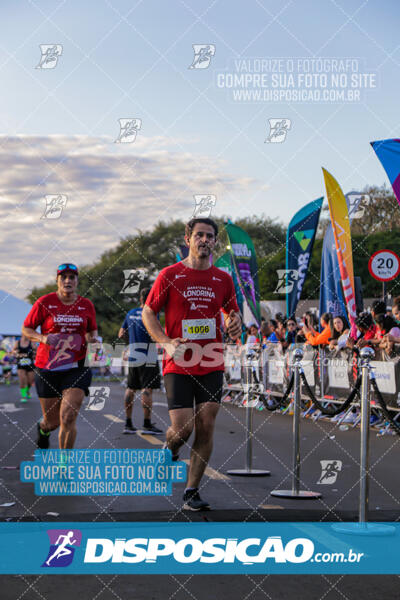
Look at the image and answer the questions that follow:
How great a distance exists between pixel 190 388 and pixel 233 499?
1.06 metres

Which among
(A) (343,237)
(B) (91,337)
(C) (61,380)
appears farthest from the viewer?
(A) (343,237)

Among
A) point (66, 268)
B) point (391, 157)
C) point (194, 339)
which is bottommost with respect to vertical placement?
point (194, 339)

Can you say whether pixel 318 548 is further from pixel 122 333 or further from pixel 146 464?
pixel 122 333

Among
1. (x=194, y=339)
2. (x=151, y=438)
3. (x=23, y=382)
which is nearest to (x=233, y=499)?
(x=194, y=339)

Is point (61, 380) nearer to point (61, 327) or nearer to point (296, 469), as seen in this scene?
point (61, 327)

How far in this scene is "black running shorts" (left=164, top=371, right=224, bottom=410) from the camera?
690 centimetres

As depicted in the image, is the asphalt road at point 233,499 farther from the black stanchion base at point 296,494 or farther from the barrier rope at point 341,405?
the barrier rope at point 341,405

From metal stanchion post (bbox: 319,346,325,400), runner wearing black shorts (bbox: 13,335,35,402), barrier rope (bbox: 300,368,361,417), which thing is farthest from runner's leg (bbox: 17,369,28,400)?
barrier rope (bbox: 300,368,361,417)

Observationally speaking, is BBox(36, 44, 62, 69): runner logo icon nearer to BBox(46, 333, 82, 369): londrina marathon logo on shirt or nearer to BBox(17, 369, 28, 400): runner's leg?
BBox(46, 333, 82, 369): londrina marathon logo on shirt

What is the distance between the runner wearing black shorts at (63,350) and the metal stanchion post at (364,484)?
111 inches

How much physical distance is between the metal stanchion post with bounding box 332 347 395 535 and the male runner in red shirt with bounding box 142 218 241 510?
1111mm

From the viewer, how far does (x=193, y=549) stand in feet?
17.7

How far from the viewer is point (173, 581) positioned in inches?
188

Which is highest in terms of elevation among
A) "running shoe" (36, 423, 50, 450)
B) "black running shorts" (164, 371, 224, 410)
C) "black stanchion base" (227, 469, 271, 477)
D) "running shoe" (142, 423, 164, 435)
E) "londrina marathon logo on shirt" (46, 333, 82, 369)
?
"londrina marathon logo on shirt" (46, 333, 82, 369)
